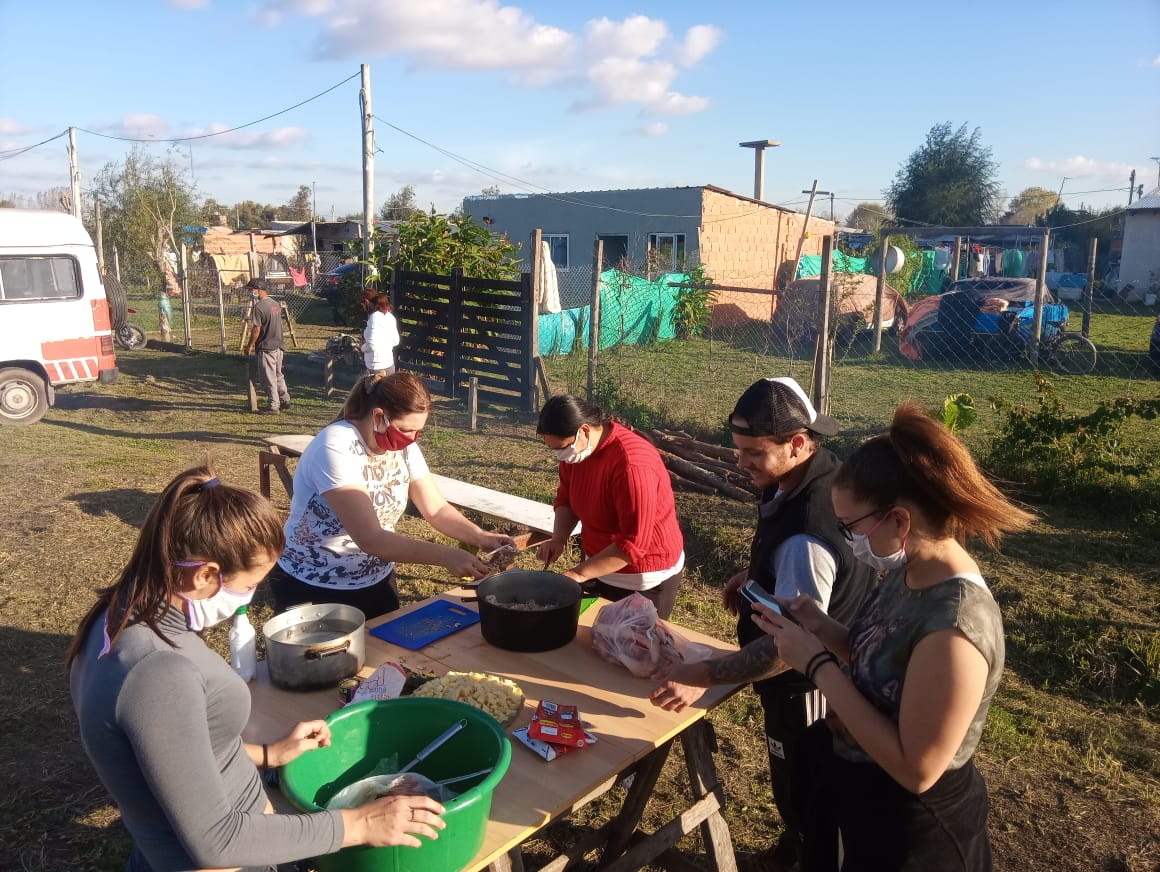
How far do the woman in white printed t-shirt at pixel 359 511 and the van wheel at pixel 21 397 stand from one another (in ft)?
33.7

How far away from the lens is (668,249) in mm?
22125

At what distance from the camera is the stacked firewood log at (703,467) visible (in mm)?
Result: 7520

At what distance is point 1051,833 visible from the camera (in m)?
3.42

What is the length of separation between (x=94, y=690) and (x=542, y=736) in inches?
43.8

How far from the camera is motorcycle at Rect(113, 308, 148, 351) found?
1738 centimetres

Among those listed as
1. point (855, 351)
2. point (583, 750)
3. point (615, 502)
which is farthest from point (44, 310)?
point (855, 351)

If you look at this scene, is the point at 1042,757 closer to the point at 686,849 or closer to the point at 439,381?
the point at 686,849

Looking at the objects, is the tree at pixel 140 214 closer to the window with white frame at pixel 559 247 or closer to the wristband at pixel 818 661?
the window with white frame at pixel 559 247

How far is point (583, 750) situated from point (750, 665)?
22.9 inches

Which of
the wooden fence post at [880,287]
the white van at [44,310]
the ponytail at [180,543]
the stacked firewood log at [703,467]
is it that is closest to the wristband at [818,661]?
the ponytail at [180,543]

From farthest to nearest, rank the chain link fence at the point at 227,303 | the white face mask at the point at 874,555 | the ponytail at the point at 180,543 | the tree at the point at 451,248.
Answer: the chain link fence at the point at 227,303
the tree at the point at 451,248
the white face mask at the point at 874,555
the ponytail at the point at 180,543

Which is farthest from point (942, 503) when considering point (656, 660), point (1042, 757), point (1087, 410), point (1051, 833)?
point (1087, 410)

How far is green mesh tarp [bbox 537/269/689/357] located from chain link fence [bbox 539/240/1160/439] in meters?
0.04

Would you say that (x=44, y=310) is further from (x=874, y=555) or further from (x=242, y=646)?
(x=874, y=555)
